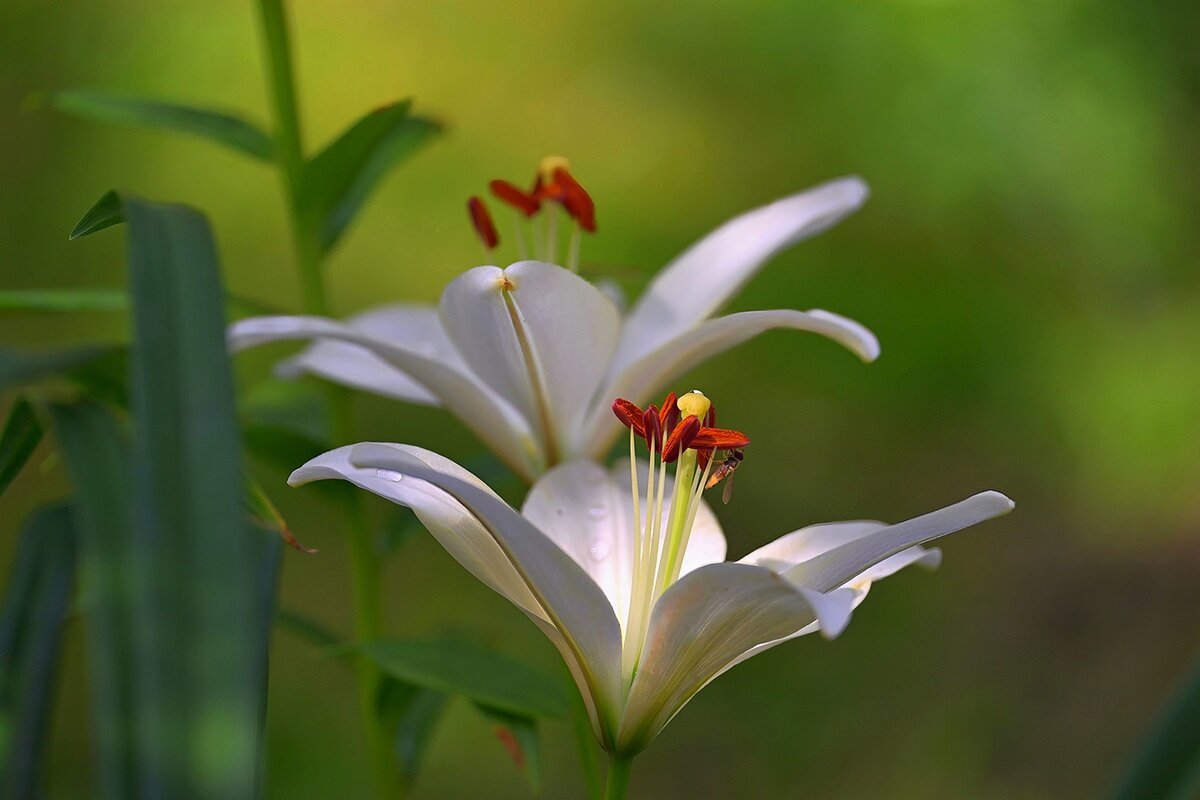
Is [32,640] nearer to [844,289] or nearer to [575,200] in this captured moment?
[575,200]

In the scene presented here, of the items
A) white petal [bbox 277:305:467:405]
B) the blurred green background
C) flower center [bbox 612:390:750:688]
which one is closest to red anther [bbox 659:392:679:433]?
flower center [bbox 612:390:750:688]

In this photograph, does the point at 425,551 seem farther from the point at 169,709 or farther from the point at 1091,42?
the point at 169,709

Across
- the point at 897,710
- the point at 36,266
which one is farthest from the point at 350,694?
the point at 36,266

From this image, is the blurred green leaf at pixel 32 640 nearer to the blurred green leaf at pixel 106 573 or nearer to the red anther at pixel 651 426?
the blurred green leaf at pixel 106 573

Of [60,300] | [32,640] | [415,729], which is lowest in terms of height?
[415,729]

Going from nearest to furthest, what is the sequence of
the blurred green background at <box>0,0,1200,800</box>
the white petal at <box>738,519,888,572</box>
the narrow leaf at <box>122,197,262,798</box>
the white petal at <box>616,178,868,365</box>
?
the narrow leaf at <box>122,197,262,798</box> < the white petal at <box>738,519,888,572</box> < the white petal at <box>616,178,868,365</box> < the blurred green background at <box>0,0,1200,800</box>

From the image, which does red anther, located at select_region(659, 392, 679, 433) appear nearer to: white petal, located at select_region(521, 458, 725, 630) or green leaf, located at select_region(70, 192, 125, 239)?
white petal, located at select_region(521, 458, 725, 630)

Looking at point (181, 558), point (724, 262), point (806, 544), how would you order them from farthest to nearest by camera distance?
point (724, 262) < point (806, 544) < point (181, 558)

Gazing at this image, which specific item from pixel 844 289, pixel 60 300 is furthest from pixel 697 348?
pixel 844 289
